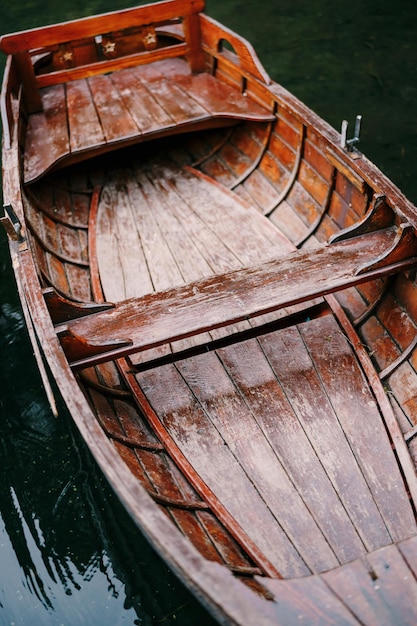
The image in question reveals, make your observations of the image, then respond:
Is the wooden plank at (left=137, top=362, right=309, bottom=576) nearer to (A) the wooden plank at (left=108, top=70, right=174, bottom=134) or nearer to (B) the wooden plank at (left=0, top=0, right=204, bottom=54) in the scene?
(A) the wooden plank at (left=108, top=70, right=174, bottom=134)

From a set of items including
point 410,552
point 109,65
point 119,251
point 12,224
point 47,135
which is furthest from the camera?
point 109,65

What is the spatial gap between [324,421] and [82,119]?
3.36 meters

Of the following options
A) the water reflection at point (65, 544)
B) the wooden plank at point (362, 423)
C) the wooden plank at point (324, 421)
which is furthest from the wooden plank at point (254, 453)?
the water reflection at point (65, 544)

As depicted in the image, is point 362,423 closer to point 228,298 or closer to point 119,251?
point 228,298

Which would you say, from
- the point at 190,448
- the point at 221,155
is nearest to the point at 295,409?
the point at 190,448

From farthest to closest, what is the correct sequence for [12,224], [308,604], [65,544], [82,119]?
1. [82,119]
2. [65,544]
3. [12,224]
4. [308,604]

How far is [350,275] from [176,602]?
6.41 ft

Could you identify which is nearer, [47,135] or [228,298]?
[228,298]

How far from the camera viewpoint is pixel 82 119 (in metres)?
5.07

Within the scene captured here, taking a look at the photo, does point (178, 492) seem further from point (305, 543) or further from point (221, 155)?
point (221, 155)

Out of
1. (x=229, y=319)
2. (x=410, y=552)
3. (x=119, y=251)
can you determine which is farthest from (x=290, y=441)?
(x=119, y=251)

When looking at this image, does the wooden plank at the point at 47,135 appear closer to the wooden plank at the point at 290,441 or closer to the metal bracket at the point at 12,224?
the metal bracket at the point at 12,224

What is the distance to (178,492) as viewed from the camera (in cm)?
285

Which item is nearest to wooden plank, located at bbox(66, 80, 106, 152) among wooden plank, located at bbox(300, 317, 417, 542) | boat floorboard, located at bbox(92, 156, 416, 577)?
boat floorboard, located at bbox(92, 156, 416, 577)
